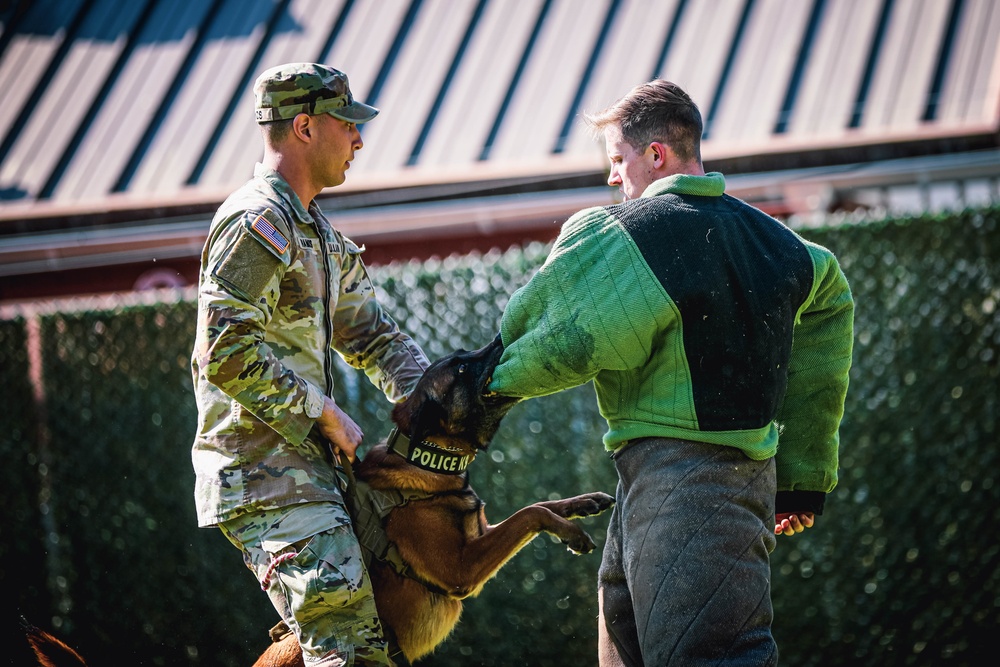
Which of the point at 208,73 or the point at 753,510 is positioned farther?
the point at 208,73

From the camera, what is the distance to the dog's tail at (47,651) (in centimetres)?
315

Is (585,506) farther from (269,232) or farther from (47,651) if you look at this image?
(47,651)

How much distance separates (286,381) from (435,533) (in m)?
0.86

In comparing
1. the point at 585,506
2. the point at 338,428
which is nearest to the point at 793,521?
the point at 585,506

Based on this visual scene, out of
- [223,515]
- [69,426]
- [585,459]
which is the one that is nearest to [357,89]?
[69,426]

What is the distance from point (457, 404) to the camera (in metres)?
3.00

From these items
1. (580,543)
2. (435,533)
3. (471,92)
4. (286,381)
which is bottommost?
(435,533)

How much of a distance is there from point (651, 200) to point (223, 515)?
1620mm

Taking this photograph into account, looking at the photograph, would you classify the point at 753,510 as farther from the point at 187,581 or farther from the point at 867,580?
the point at 187,581

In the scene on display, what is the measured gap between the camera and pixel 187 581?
604 cm

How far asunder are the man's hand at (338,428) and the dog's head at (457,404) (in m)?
0.20

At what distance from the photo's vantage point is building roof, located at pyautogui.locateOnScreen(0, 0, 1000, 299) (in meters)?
8.26

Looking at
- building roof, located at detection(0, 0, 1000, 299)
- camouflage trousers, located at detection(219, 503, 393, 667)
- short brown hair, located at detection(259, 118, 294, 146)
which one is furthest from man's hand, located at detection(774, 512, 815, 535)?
building roof, located at detection(0, 0, 1000, 299)

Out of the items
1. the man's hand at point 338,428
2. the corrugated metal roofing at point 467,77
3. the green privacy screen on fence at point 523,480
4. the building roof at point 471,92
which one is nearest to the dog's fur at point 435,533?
the man's hand at point 338,428
